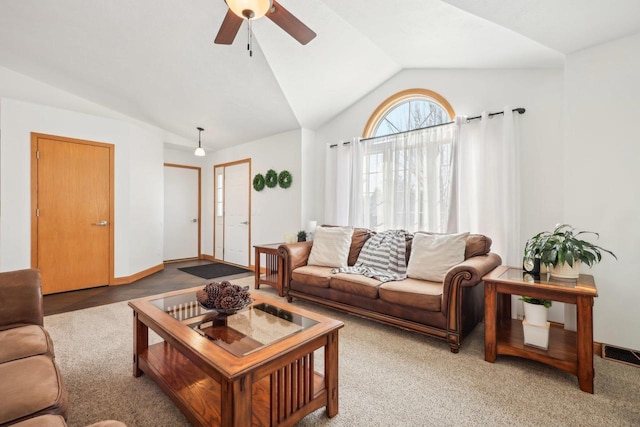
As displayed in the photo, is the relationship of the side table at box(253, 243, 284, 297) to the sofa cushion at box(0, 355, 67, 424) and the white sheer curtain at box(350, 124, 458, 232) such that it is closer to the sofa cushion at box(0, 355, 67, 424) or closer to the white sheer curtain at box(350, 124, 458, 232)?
the white sheer curtain at box(350, 124, 458, 232)

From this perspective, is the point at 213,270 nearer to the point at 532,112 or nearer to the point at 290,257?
the point at 290,257

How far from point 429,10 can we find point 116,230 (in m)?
4.85

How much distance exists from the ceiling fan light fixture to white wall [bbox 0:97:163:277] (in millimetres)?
3710

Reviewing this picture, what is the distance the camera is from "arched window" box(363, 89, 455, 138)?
11.4 feet

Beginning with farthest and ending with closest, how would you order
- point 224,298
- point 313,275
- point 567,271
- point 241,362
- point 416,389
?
point 313,275 → point 567,271 → point 416,389 → point 224,298 → point 241,362

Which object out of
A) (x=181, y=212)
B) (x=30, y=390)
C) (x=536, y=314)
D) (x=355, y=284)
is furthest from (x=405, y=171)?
(x=181, y=212)

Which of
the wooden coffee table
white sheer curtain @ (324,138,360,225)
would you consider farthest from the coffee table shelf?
white sheer curtain @ (324,138,360,225)

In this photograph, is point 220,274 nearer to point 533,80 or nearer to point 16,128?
point 16,128

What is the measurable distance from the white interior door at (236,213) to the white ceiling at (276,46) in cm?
151

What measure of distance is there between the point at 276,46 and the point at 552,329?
142 inches

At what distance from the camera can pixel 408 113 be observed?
12.3 feet

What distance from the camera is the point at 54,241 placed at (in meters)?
3.96

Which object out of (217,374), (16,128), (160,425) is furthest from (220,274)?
(217,374)

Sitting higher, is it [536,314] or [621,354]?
[536,314]
